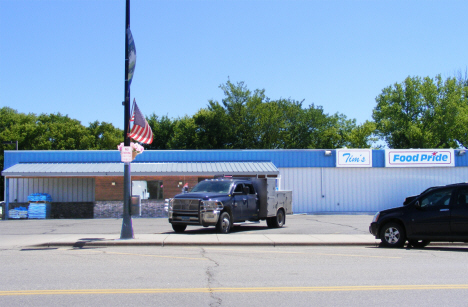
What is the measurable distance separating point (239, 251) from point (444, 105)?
220ft

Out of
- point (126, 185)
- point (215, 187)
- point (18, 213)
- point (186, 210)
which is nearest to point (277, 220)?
point (215, 187)

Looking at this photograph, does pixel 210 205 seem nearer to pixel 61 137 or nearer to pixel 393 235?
pixel 393 235

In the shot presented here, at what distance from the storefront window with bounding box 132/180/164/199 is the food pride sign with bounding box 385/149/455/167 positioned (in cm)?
1565

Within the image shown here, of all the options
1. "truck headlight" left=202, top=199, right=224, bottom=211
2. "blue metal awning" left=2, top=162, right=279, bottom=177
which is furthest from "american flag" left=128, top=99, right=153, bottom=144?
"blue metal awning" left=2, top=162, right=279, bottom=177

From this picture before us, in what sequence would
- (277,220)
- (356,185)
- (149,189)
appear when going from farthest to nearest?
(356,185), (149,189), (277,220)

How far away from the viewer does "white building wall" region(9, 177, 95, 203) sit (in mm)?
33094

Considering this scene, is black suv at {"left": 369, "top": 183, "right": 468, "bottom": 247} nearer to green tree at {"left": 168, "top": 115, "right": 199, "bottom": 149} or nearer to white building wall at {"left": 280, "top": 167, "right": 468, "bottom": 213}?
white building wall at {"left": 280, "top": 167, "right": 468, "bottom": 213}

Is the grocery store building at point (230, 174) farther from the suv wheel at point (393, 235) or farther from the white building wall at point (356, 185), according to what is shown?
the suv wheel at point (393, 235)

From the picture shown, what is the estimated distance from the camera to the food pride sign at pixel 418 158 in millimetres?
35312

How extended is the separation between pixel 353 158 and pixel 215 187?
1861 centimetres

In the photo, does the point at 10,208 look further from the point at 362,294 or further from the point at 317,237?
the point at 362,294

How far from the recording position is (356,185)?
35344 mm

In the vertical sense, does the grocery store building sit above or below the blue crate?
above

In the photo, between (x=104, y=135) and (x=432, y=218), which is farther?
(x=104, y=135)
